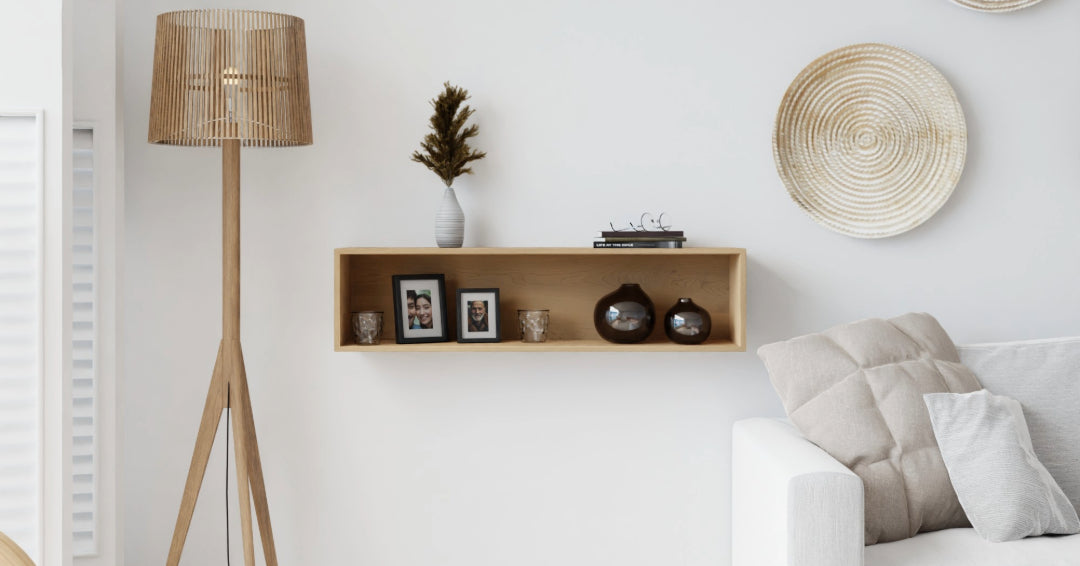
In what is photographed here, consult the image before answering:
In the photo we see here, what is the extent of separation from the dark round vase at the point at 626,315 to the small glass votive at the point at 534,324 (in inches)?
6.4

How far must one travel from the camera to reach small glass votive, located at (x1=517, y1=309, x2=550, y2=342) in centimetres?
239

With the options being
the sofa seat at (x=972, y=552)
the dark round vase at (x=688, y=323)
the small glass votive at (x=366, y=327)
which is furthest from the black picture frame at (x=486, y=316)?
the sofa seat at (x=972, y=552)

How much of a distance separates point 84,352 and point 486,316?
113 centimetres

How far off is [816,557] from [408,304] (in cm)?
Result: 130

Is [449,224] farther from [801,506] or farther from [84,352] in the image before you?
[801,506]

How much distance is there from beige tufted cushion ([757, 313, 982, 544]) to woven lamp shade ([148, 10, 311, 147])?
1.50 meters

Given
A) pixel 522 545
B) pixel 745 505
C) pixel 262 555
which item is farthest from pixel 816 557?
pixel 262 555

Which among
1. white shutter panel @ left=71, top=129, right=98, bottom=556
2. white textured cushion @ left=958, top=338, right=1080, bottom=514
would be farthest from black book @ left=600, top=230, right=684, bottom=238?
white shutter panel @ left=71, top=129, right=98, bottom=556

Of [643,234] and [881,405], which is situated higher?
[643,234]

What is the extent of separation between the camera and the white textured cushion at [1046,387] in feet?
7.02

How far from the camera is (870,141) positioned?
254cm

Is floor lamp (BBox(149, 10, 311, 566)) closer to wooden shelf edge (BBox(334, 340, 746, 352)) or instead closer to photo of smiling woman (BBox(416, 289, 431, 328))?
wooden shelf edge (BBox(334, 340, 746, 352))
